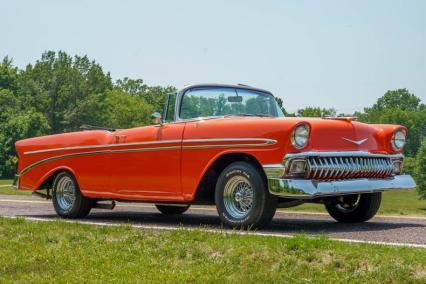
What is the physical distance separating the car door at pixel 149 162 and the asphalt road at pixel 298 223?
1.36 ft

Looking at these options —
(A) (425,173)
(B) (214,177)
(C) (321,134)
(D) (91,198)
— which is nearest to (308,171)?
(C) (321,134)

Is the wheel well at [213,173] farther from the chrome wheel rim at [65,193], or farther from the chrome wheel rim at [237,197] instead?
the chrome wheel rim at [65,193]

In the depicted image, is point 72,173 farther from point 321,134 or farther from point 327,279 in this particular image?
point 327,279

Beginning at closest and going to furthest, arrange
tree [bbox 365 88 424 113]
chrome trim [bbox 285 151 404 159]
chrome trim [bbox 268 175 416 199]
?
chrome trim [bbox 268 175 416 199], chrome trim [bbox 285 151 404 159], tree [bbox 365 88 424 113]

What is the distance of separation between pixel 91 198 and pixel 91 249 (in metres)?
3.67

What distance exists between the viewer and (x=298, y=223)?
7844 mm

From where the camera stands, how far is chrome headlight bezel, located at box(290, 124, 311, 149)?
6547 mm

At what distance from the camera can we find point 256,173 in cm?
668

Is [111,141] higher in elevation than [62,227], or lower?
higher

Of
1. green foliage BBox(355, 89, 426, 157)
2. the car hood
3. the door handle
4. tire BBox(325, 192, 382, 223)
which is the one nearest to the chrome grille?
the car hood

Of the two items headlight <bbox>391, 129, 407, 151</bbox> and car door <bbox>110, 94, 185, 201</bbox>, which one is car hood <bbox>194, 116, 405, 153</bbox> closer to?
headlight <bbox>391, 129, 407, 151</bbox>

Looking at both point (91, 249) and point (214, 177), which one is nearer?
point (91, 249)

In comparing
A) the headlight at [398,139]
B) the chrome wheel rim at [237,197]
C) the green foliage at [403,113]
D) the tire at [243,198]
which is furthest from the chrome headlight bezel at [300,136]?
the green foliage at [403,113]

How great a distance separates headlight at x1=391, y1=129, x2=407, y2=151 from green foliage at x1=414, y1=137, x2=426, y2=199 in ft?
181
